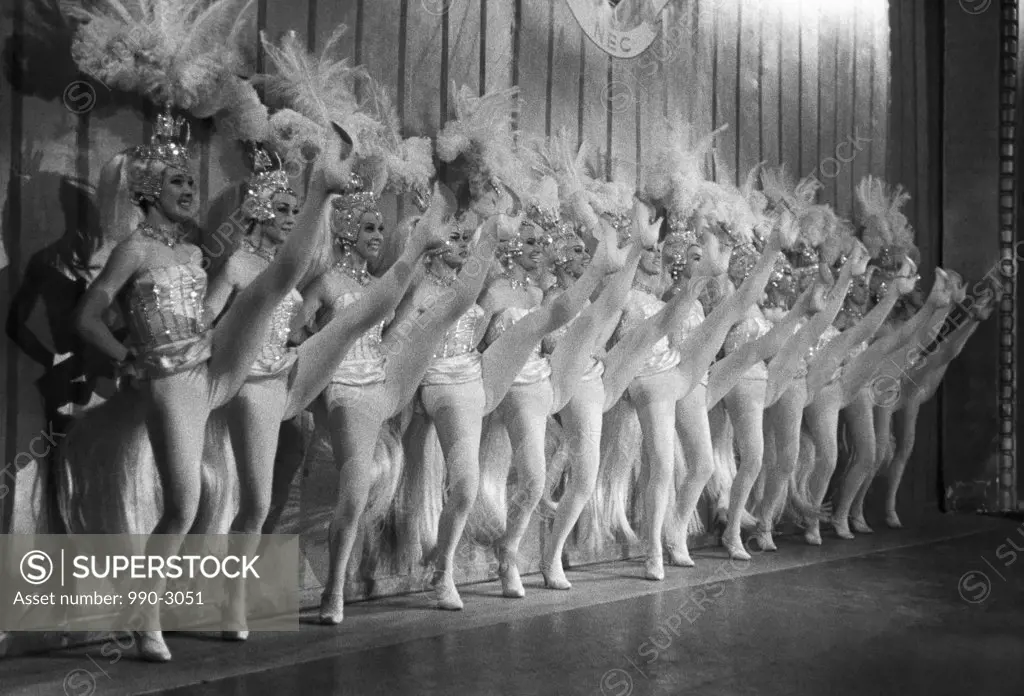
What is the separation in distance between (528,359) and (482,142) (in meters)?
1.05

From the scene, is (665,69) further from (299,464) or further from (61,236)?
(61,236)

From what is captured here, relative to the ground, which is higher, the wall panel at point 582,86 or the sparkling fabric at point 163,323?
the wall panel at point 582,86

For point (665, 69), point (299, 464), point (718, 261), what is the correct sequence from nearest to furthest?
point (299, 464) → point (718, 261) → point (665, 69)

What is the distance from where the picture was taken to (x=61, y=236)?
4035 mm

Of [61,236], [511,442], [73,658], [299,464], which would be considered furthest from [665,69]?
[73,658]

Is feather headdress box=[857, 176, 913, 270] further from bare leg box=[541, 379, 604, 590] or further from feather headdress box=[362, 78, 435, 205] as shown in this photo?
feather headdress box=[362, 78, 435, 205]

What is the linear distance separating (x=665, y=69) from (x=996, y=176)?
3492 mm

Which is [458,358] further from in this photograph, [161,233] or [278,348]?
[161,233]

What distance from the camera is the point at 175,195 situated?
3936 mm

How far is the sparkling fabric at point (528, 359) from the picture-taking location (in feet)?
16.7

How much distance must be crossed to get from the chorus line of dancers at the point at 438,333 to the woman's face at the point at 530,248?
0.4 inches

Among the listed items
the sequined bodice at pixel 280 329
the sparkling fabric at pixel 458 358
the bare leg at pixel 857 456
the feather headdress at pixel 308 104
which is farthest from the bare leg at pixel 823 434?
the sequined bodice at pixel 280 329

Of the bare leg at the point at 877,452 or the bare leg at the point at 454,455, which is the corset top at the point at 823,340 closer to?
the bare leg at the point at 877,452

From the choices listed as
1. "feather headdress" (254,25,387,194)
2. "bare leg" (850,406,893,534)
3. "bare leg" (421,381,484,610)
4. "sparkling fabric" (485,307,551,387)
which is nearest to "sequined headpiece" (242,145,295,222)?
"feather headdress" (254,25,387,194)
